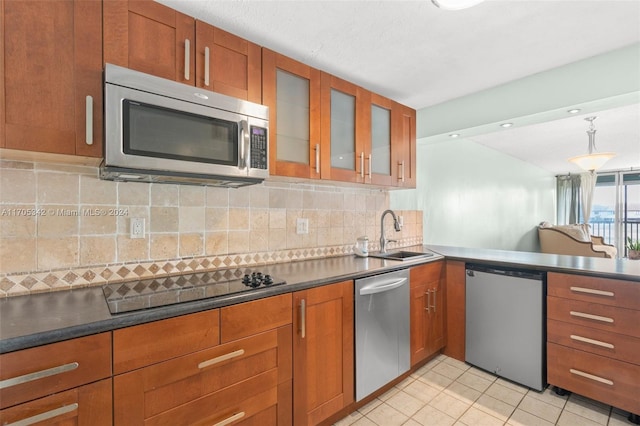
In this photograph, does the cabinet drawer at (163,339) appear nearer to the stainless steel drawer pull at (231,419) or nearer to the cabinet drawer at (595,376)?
the stainless steel drawer pull at (231,419)

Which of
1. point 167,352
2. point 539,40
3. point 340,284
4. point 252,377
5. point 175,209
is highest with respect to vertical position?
point 539,40

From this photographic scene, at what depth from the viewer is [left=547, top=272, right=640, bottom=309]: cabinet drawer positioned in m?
1.72

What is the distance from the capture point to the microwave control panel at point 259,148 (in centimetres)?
157

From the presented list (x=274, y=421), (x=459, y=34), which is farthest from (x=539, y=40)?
(x=274, y=421)

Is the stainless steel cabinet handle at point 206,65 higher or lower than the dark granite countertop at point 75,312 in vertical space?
higher

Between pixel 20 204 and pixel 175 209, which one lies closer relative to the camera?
pixel 20 204

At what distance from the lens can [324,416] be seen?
1655mm

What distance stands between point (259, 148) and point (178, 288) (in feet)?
2.60

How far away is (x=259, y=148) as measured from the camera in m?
1.59

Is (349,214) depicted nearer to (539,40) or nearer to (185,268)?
(185,268)

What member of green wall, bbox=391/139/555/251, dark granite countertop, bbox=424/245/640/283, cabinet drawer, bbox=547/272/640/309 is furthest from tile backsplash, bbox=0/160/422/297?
cabinet drawer, bbox=547/272/640/309

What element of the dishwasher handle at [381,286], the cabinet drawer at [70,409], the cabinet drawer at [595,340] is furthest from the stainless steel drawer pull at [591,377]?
the cabinet drawer at [70,409]

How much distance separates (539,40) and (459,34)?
51cm

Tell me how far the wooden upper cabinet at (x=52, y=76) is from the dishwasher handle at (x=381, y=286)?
4.90ft
